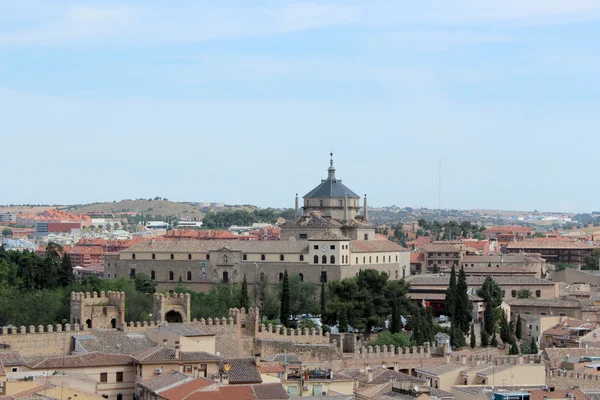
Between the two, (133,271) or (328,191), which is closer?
(133,271)

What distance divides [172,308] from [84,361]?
1332cm

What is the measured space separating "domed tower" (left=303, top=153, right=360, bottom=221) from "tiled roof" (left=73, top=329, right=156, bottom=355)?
3280 cm

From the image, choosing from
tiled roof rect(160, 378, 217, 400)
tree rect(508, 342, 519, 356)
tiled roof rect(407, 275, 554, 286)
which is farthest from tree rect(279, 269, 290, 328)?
tiled roof rect(160, 378, 217, 400)

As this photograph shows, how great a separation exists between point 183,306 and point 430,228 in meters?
91.5

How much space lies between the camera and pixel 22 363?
32.9 meters

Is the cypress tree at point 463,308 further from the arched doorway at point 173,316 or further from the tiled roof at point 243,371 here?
the tiled roof at point 243,371

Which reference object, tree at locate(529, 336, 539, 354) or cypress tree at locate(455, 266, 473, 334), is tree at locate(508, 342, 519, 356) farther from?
cypress tree at locate(455, 266, 473, 334)

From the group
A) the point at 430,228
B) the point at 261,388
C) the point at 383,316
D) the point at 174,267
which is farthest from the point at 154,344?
the point at 430,228

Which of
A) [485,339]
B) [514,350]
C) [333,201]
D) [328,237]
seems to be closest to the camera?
[514,350]

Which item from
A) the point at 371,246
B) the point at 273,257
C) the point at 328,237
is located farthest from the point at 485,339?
the point at 273,257

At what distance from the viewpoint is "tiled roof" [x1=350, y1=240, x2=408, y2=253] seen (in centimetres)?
6400

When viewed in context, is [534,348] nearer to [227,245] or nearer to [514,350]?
[514,350]

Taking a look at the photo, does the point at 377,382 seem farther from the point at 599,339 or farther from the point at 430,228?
the point at 430,228

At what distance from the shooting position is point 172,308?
47.2m
